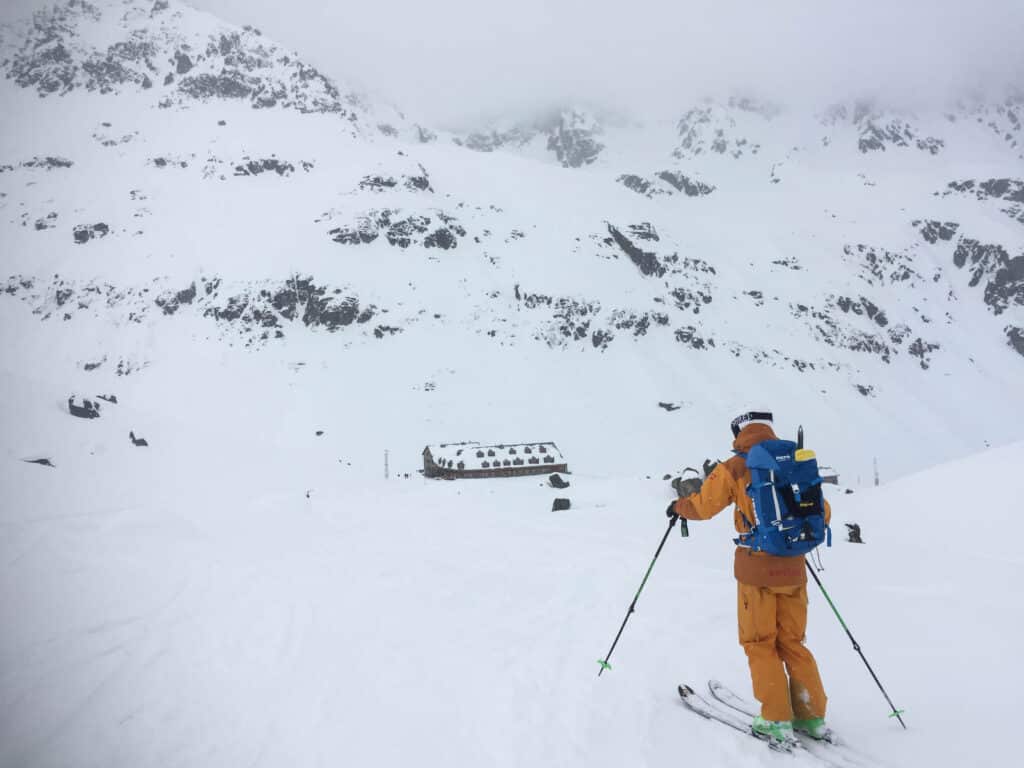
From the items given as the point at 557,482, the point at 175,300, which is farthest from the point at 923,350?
the point at 175,300

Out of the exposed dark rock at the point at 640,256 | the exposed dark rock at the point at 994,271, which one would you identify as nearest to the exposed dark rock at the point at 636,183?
the exposed dark rock at the point at 640,256

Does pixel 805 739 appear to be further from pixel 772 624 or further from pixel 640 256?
pixel 640 256

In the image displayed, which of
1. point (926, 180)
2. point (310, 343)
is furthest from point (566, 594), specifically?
point (926, 180)

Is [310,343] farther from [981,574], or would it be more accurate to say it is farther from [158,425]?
[981,574]

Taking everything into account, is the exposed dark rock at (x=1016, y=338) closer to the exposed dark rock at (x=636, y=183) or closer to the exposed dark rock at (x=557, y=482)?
the exposed dark rock at (x=636, y=183)

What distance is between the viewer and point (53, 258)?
82438mm

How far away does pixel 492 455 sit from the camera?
1980 inches

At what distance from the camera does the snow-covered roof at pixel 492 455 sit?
48.8 meters

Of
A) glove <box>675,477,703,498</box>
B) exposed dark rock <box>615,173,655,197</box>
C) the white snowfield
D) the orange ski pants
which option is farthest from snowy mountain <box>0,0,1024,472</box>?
the orange ski pants

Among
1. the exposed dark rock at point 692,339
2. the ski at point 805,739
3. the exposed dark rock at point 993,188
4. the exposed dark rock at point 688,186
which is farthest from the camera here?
the exposed dark rock at point 688,186

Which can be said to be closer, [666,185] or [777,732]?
[777,732]

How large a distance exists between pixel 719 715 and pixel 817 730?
77 centimetres

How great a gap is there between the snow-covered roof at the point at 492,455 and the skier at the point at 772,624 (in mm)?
44227

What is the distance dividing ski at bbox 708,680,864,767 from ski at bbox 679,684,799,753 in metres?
0.17
